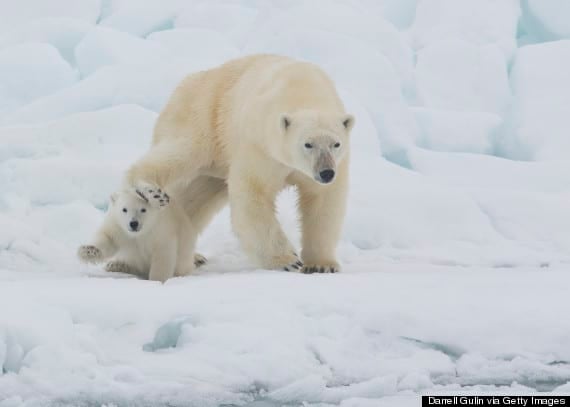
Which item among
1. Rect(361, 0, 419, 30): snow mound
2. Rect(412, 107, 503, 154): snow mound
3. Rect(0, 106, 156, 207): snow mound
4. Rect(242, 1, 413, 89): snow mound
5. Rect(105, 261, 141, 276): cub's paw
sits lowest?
Rect(105, 261, 141, 276): cub's paw

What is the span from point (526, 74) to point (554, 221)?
444cm

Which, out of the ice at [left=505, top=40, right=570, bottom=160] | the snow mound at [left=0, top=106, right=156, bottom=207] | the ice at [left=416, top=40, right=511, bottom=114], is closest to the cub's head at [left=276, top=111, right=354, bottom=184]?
the snow mound at [left=0, top=106, right=156, bottom=207]

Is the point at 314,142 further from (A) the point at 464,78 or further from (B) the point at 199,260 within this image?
(A) the point at 464,78

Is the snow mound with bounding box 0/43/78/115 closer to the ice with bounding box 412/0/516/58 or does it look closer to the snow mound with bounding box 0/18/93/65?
the snow mound with bounding box 0/18/93/65

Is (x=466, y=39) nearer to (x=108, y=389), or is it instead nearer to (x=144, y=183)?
(x=144, y=183)

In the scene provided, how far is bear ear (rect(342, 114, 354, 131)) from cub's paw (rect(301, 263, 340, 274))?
2.08 ft

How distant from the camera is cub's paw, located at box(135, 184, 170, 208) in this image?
3.99 meters

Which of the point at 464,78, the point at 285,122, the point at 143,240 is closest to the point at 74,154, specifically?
the point at 143,240

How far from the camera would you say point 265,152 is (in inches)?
152

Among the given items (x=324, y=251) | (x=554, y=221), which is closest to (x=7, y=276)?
(x=324, y=251)

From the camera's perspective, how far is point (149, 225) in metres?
4.07

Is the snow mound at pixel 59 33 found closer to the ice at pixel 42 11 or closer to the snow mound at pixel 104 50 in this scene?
the snow mound at pixel 104 50

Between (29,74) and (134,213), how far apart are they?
606 cm

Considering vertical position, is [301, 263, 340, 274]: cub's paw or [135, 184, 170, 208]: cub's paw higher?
[135, 184, 170, 208]: cub's paw
